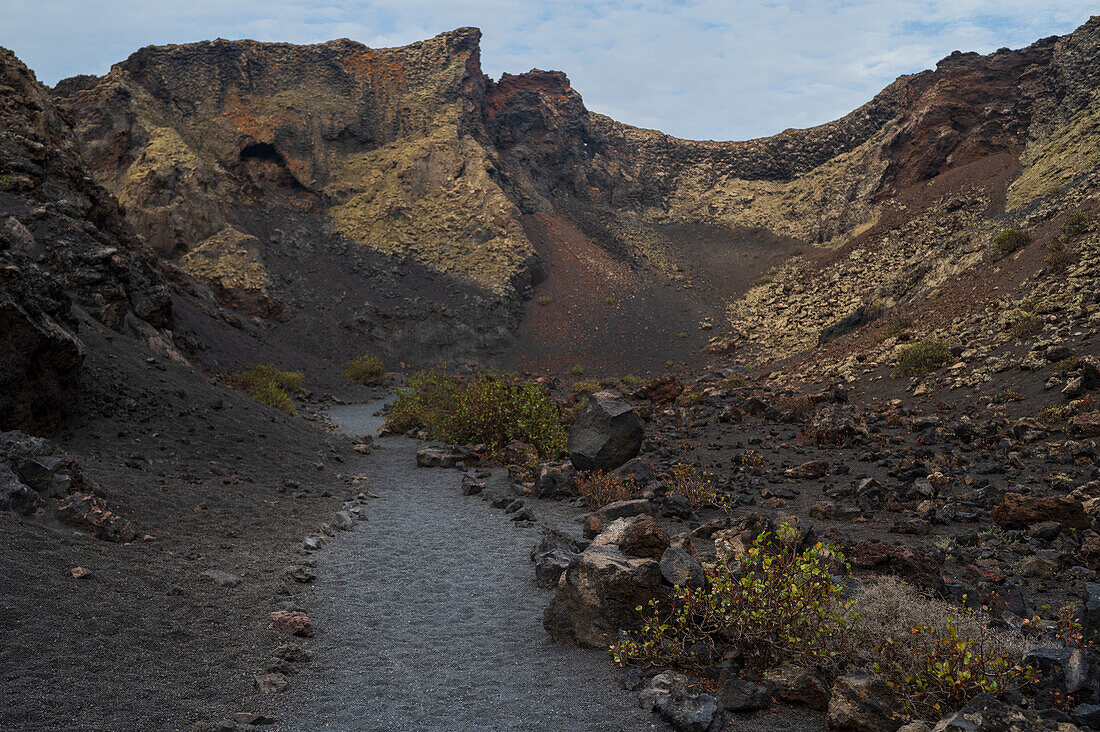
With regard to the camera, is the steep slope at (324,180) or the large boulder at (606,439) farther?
the steep slope at (324,180)

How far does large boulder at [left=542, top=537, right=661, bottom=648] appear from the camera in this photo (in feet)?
15.6

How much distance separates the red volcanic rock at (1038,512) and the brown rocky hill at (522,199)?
838 inches

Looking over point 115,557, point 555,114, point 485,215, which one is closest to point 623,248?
point 485,215

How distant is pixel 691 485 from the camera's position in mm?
9242

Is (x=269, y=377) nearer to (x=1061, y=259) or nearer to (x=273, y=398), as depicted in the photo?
(x=273, y=398)

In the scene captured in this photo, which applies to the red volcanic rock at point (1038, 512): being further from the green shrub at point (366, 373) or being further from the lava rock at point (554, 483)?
the green shrub at point (366, 373)

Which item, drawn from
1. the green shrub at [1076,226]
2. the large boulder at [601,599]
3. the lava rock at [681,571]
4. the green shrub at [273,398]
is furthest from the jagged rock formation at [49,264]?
the green shrub at [1076,226]

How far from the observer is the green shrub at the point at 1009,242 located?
21422 millimetres

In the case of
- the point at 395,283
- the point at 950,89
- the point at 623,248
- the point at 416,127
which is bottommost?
the point at 395,283

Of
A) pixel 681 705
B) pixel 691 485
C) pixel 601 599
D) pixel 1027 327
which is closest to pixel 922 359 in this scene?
pixel 1027 327

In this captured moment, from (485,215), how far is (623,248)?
1363 cm

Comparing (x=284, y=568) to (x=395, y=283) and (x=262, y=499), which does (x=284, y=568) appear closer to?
(x=262, y=499)

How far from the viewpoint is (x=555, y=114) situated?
60531 millimetres

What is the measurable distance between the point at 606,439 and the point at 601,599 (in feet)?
21.2
